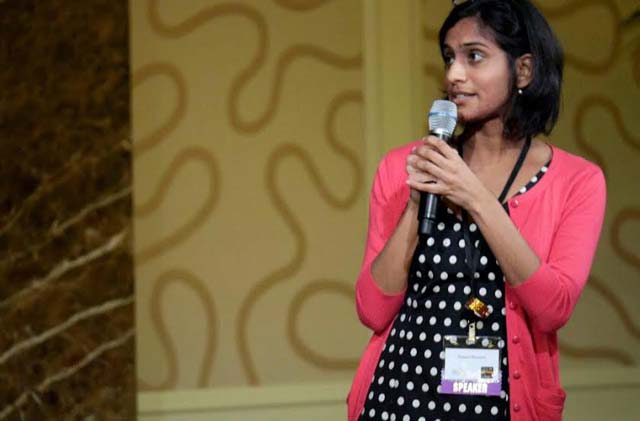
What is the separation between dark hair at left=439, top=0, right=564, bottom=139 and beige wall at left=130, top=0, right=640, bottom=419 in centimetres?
204

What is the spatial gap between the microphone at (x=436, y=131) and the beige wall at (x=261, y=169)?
2138mm

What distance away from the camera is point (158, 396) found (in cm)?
361

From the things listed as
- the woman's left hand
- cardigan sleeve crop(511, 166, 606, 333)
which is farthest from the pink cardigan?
the woman's left hand

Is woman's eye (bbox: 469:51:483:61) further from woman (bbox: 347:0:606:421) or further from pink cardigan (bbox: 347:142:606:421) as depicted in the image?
pink cardigan (bbox: 347:142:606:421)

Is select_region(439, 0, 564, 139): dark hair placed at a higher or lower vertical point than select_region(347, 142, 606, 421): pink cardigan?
higher

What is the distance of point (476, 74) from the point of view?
1.63 meters

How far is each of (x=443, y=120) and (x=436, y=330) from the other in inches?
12.7

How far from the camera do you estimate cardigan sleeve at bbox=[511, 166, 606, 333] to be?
153cm

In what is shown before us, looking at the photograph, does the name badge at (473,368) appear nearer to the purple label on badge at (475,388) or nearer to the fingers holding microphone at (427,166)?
the purple label on badge at (475,388)

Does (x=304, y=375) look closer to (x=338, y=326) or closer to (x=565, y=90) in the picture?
(x=338, y=326)

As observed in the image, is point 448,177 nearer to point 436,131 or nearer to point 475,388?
point 436,131

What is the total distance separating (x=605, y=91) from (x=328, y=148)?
112 cm

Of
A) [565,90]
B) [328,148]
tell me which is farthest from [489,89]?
[565,90]

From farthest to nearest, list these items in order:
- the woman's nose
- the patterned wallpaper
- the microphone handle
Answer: the patterned wallpaper < the woman's nose < the microphone handle
